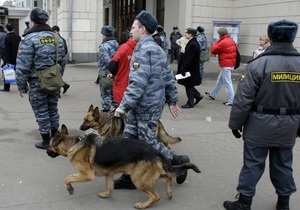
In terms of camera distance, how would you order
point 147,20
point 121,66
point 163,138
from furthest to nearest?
point 121,66
point 163,138
point 147,20

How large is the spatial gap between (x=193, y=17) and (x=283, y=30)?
15.5 metres

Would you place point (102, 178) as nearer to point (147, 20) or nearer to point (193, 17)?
point (147, 20)

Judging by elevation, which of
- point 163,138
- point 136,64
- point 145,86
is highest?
point 136,64

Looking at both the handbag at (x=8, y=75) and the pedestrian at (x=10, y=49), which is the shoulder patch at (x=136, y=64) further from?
the pedestrian at (x=10, y=49)

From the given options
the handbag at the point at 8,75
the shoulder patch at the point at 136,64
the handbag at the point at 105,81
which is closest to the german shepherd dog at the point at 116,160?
the shoulder patch at the point at 136,64

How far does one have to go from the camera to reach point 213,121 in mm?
7473

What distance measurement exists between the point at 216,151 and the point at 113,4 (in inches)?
988

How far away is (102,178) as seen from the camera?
4461 mm

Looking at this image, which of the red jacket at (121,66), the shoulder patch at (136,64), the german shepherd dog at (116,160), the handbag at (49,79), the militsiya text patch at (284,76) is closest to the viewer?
the militsiya text patch at (284,76)

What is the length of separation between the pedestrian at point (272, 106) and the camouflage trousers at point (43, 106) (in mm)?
2935

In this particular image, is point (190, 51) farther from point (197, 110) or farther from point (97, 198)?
point (97, 198)

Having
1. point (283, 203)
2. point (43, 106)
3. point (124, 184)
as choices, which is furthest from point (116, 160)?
point (43, 106)

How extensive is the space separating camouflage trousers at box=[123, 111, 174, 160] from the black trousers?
39.0 inches

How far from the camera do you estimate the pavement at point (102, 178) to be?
385 cm
